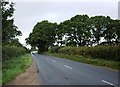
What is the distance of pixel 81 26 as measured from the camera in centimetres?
8131

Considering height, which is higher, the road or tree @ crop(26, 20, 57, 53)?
tree @ crop(26, 20, 57, 53)

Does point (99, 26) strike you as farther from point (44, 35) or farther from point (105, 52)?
point (105, 52)

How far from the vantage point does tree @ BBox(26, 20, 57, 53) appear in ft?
345

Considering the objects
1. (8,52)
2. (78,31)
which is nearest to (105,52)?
(8,52)

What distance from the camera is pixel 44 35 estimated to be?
10750 centimetres

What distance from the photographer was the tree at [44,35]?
105 metres

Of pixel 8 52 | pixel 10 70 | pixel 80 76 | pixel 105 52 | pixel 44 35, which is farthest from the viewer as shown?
pixel 44 35

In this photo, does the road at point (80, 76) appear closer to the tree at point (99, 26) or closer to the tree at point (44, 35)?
the tree at point (99, 26)

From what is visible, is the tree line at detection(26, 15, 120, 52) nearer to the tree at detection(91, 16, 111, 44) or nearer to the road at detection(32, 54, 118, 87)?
the tree at detection(91, 16, 111, 44)

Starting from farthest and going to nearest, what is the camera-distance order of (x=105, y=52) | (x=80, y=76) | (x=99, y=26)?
(x=99, y=26) < (x=105, y=52) < (x=80, y=76)

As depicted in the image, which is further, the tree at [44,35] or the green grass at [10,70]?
the tree at [44,35]

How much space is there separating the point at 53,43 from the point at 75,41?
22.9m

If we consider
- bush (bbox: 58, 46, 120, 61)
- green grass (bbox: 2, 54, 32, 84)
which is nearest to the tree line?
bush (bbox: 58, 46, 120, 61)

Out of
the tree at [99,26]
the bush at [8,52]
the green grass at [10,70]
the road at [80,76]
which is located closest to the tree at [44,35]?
the tree at [99,26]
